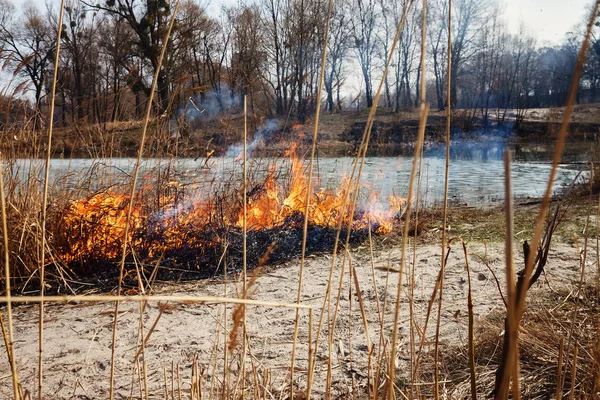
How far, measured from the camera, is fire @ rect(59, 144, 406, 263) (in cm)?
346

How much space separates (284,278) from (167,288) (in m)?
0.94

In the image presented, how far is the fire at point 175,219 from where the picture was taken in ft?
11.3

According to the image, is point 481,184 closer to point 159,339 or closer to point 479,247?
point 479,247

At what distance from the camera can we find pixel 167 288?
10.8ft

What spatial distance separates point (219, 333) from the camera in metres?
2.16

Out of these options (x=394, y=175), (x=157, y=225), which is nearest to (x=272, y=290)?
(x=157, y=225)

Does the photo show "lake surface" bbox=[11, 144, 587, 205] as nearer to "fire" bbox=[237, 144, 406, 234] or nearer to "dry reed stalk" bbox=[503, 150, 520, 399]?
"fire" bbox=[237, 144, 406, 234]

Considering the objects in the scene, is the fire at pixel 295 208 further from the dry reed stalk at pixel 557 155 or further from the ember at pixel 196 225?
the dry reed stalk at pixel 557 155

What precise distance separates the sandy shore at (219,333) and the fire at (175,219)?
21.2 inches

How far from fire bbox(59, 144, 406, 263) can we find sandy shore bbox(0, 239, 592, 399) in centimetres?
54

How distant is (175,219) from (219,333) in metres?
1.94

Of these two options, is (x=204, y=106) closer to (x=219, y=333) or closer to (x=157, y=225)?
(x=157, y=225)

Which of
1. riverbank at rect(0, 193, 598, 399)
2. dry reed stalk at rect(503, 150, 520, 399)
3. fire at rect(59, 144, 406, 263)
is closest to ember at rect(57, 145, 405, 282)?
fire at rect(59, 144, 406, 263)

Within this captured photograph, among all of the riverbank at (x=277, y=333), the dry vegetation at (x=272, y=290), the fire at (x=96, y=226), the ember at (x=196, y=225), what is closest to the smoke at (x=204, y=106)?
the dry vegetation at (x=272, y=290)
